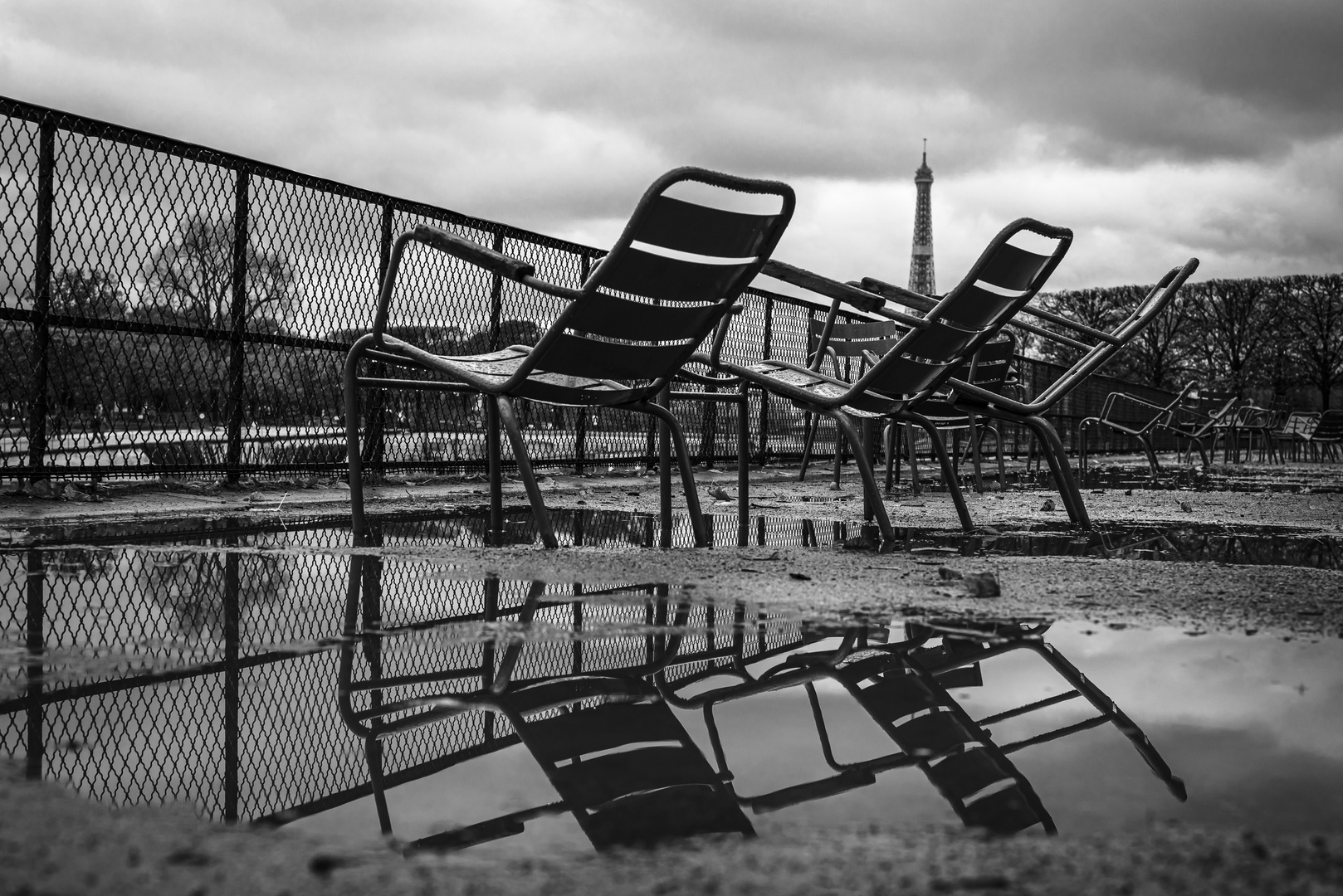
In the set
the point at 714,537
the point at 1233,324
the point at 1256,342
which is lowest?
the point at 714,537

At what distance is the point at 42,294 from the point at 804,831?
15.2ft

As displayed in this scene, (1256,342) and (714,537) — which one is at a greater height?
(1256,342)

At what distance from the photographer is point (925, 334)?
3.61 meters

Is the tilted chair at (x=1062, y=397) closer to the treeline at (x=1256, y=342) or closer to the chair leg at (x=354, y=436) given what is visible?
the chair leg at (x=354, y=436)

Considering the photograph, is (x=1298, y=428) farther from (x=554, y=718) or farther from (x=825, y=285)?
(x=554, y=718)

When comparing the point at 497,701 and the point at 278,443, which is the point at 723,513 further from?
the point at 497,701

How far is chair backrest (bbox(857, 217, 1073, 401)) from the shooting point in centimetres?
346

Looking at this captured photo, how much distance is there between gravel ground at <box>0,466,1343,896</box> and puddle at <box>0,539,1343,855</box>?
0.06 meters

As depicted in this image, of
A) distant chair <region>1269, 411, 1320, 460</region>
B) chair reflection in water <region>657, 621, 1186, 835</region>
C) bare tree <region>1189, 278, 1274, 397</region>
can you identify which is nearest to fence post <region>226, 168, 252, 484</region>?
chair reflection in water <region>657, 621, 1186, 835</region>

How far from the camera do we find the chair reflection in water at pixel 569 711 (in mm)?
1028

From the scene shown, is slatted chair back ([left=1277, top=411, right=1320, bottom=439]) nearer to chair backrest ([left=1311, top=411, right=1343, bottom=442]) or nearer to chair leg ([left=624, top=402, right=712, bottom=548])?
chair backrest ([left=1311, top=411, right=1343, bottom=442])

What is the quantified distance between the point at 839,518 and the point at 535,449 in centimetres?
353

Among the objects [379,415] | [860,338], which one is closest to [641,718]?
[379,415]

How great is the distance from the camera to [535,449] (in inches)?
306
